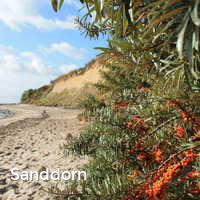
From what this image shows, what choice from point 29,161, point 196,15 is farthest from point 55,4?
point 29,161

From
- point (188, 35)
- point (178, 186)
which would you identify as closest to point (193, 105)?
point (178, 186)

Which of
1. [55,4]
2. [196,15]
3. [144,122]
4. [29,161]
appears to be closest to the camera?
[196,15]

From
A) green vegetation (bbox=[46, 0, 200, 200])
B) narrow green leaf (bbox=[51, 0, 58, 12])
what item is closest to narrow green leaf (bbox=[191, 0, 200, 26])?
green vegetation (bbox=[46, 0, 200, 200])

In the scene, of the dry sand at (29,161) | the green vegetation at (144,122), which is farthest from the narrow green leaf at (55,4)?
the dry sand at (29,161)

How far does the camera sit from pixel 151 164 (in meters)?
2.06

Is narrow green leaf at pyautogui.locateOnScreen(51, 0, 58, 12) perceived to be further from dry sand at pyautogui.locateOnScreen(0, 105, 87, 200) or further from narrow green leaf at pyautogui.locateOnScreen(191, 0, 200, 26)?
dry sand at pyautogui.locateOnScreen(0, 105, 87, 200)

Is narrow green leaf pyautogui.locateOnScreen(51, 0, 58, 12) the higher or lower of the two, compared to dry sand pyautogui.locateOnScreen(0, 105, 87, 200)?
higher

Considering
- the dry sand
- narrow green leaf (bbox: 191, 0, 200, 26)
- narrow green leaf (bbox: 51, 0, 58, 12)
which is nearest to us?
narrow green leaf (bbox: 191, 0, 200, 26)

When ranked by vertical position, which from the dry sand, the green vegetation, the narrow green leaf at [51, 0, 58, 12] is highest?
the narrow green leaf at [51, 0, 58, 12]

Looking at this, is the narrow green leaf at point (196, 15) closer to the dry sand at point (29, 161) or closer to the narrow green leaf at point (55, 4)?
the narrow green leaf at point (55, 4)

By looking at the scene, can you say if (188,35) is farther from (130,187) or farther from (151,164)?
(151,164)

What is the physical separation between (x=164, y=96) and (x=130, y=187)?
1.79ft

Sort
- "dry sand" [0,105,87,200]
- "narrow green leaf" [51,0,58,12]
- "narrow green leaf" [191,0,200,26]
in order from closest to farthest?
"narrow green leaf" [191,0,200,26]
"narrow green leaf" [51,0,58,12]
"dry sand" [0,105,87,200]

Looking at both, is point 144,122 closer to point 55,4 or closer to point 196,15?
point 55,4
